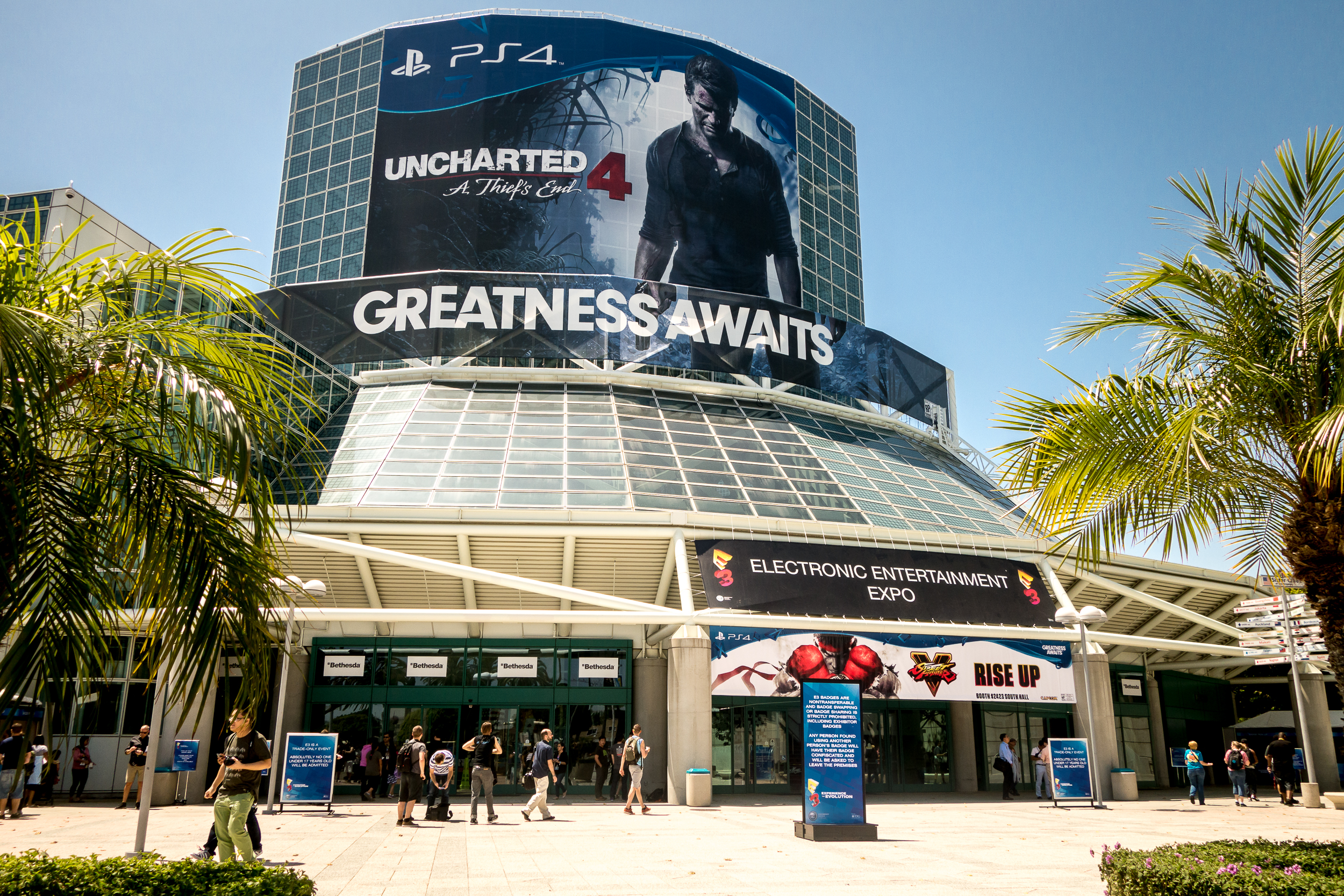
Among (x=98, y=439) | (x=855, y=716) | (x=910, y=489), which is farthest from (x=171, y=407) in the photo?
(x=910, y=489)

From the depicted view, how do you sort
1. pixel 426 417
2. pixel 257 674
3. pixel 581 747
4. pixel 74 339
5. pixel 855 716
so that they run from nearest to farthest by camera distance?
pixel 74 339 < pixel 257 674 < pixel 855 716 < pixel 581 747 < pixel 426 417

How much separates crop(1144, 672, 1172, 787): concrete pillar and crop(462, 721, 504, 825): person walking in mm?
24304

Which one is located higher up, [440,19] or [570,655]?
[440,19]

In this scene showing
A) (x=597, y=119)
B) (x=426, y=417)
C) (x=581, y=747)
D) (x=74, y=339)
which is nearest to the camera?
(x=74, y=339)

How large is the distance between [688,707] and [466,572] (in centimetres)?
595

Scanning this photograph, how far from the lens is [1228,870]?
766 centimetres

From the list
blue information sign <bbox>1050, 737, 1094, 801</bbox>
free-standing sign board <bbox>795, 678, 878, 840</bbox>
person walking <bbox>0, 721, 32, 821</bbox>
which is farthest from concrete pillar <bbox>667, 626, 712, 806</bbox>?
person walking <bbox>0, 721, 32, 821</bbox>

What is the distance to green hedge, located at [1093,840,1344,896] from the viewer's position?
7.26 m

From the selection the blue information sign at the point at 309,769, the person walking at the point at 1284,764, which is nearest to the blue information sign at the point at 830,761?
the blue information sign at the point at 309,769

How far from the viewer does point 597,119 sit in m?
42.8

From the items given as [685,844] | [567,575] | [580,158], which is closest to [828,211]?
[580,158]

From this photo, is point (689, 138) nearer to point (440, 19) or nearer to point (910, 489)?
point (440, 19)

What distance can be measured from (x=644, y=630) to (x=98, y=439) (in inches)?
823

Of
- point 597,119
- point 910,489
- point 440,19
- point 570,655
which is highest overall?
point 440,19
